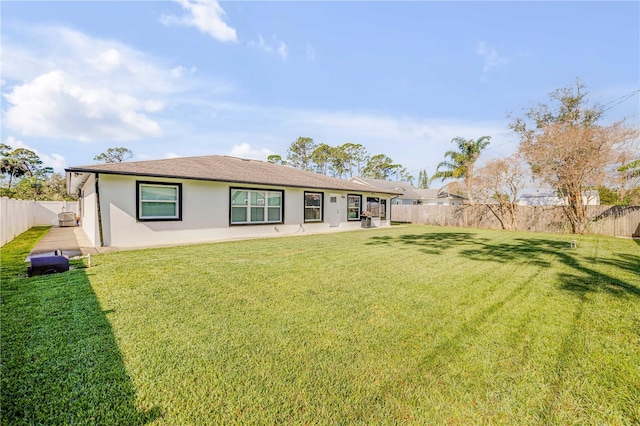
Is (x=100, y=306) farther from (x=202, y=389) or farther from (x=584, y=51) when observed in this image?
(x=584, y=51)

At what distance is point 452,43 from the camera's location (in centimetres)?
1244

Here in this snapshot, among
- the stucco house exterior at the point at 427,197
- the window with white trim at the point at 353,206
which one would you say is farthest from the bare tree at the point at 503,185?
the stucco house exterior at the point at 427,197

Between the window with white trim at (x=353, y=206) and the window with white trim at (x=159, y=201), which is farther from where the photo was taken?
the window with white trim at (x=353, y=206)

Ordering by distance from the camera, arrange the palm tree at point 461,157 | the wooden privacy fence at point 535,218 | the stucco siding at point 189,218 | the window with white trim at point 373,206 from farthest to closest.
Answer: the palm tree at point 461,157 < the window with white trim at point 373,206 < the wooden privacy fence at point 535,218 < the stucco siding at point 189,218

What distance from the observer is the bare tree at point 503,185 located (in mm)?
18156

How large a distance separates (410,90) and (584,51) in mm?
7899

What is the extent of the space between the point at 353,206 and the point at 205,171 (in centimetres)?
866

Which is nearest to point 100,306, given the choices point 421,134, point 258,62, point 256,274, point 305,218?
point 256,274

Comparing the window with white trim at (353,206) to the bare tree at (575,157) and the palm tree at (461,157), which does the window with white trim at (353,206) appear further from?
the palm tree at (461,157)

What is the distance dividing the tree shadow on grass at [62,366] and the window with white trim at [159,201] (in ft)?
18.4

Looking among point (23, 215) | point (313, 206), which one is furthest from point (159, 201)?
point (23, 215)

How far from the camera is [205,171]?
10945 mm

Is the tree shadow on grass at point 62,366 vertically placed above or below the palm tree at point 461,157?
below

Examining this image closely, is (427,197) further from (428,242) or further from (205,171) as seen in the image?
(205,171)
